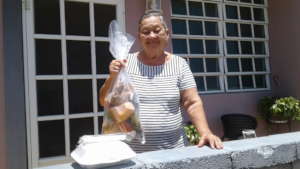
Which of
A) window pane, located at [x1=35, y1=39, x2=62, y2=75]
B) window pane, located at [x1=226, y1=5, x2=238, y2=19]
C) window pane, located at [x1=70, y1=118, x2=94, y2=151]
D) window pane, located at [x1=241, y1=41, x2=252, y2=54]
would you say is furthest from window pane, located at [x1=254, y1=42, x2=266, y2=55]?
window pane, located at [x1=35, y1=39, x2=62, y2=75]

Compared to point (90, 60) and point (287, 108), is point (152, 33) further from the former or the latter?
point (287, 108)

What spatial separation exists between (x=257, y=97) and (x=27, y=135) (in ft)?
11.3

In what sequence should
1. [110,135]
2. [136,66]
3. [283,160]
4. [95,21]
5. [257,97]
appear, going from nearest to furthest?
[110,135] → [283,160] → [136,66] → [95,21] → [257,97]

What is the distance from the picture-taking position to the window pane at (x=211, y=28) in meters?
4.93

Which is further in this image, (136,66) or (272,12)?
(272,12)

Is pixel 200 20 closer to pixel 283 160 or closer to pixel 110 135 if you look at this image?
pixel 283 160

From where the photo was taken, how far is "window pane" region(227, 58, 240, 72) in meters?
5.10

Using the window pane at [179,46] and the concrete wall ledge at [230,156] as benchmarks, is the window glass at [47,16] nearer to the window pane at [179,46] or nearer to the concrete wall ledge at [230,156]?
the window pane at [179,46]

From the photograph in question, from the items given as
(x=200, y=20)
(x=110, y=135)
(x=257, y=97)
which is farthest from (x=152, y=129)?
(x=257, y=97)

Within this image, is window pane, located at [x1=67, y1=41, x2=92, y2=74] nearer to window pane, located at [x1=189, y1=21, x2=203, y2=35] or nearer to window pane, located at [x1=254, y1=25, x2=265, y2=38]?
window pane, located at [x1=189, y1=21, x2=203, y2=35]

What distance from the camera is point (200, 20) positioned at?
4.84m

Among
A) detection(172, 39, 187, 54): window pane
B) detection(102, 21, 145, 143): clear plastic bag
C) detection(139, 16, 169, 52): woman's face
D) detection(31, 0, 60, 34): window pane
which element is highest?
detection(31, 0, 60, 34): window pane

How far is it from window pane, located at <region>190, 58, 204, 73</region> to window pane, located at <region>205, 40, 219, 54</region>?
19 centimetres

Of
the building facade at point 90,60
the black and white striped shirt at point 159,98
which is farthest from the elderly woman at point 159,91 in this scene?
the building facade at point 90,60
